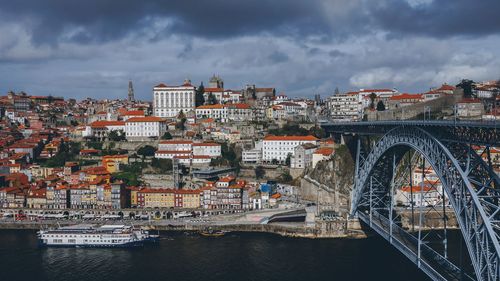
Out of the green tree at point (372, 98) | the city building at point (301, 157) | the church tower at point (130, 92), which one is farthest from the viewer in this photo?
the church tower at point (130, 92)

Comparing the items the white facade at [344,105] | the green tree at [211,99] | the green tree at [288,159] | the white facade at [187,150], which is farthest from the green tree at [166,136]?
the white facade at [344,105]

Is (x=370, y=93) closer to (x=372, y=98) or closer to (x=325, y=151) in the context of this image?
(x=372, y=98)

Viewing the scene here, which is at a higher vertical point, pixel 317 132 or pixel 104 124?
pixel 104 124

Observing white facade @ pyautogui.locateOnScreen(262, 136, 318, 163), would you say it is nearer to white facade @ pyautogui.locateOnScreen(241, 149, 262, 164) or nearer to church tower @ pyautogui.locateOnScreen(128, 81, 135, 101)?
white facade @ pyautogui.locateOnScreen(241, 149, 262, 164)

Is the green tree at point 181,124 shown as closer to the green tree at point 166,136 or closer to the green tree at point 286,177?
the green tree at point 166,136

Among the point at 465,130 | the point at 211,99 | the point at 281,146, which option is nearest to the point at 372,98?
the point at 281,146

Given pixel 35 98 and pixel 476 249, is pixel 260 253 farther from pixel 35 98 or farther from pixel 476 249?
pixel 35 98

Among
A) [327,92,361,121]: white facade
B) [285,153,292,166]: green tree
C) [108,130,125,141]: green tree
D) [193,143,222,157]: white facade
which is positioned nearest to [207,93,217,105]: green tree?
[108,130,125,141]: green tree
